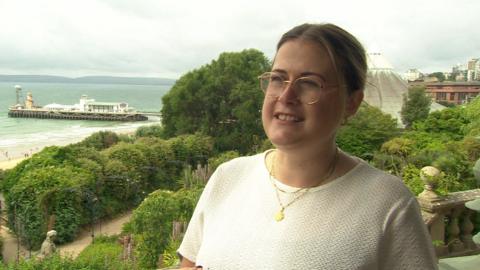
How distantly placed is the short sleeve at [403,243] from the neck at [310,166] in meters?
0.18

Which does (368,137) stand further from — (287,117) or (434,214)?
(287,117)

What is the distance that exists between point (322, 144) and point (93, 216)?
12.3m

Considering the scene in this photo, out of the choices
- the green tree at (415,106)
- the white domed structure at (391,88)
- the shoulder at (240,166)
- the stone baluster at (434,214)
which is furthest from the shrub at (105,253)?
the white domed structure at (391,88)

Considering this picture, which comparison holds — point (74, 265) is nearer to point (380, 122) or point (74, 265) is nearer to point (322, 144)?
point (322, 144)

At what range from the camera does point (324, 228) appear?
3.07 feet

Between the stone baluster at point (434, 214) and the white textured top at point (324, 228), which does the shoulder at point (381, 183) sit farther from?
the stone baluster at point (434, 214)

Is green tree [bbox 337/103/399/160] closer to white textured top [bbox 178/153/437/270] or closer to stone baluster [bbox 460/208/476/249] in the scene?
stone baluster [bbox 460/208/476/249]

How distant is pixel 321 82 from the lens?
941 mm

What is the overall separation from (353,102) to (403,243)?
1.07ft

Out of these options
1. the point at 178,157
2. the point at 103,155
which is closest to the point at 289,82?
the point at 103,155

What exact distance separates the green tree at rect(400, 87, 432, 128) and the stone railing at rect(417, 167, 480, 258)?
17.2m

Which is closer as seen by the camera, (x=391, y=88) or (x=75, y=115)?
(x=391, y=88)

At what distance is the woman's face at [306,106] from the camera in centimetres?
94

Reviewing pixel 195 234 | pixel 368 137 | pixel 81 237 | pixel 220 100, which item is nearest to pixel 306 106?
pixel 195 234
